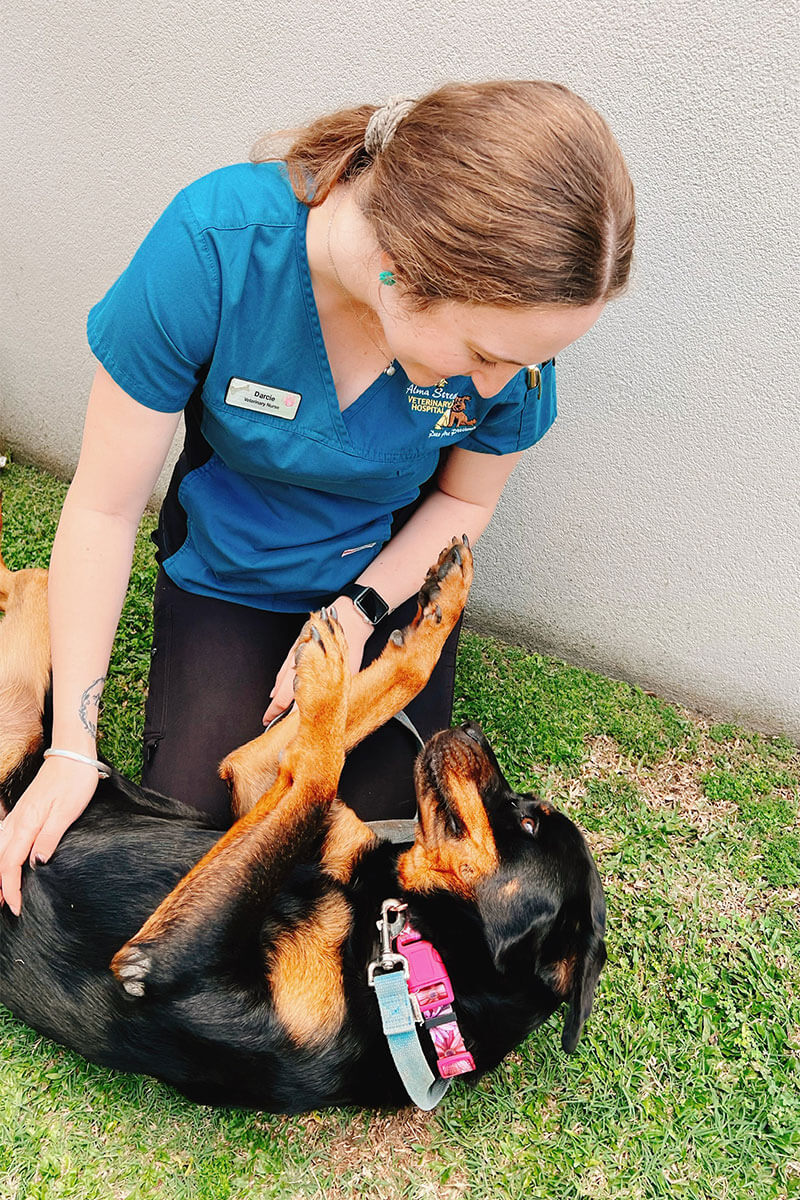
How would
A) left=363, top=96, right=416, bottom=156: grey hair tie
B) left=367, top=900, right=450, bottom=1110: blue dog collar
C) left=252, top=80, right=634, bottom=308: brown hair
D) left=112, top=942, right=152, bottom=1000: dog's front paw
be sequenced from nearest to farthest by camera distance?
1. left=252, top=80, right=634, bottom=308: brown hair
2. left=363, top=96, right=416, bottom=156: grey hair tie
3. left=112, top=942, right=152, bottom=1000: dog's front paw
4. left=367, top=900, right=450, bottom=1110: blue dog collar

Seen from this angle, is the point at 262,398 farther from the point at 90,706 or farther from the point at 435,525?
the point at 90,706

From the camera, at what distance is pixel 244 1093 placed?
214 cm

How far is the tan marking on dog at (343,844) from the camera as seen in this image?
7.84 feet

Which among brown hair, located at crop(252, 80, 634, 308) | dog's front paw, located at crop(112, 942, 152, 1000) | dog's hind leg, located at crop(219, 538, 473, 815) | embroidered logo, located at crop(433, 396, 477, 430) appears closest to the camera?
brown hair, located at crop(252, 80, 634, 308)

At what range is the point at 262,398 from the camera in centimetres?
218

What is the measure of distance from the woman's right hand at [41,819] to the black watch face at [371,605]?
969mm

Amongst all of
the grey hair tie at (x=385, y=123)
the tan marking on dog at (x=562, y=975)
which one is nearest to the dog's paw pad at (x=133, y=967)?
the tan marking on dog at (x=562, y=975)

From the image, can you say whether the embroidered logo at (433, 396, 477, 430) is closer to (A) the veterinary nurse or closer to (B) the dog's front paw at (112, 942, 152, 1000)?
(A) the veterinary nurse

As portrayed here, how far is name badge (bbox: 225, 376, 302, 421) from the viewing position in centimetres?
216

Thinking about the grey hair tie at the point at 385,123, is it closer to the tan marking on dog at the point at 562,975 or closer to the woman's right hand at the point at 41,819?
the woman's right hand at the point at 41,819

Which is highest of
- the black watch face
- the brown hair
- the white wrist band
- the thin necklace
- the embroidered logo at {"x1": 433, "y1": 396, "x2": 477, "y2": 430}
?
the brown hair

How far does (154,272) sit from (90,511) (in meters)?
0.62

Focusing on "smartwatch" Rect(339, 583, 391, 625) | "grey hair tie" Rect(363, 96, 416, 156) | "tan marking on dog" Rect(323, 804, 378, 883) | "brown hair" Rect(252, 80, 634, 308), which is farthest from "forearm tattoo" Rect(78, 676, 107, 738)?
"grey hair tie" Rect(363, 96, 416, 156)

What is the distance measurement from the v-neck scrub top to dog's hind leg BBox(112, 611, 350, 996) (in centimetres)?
41
